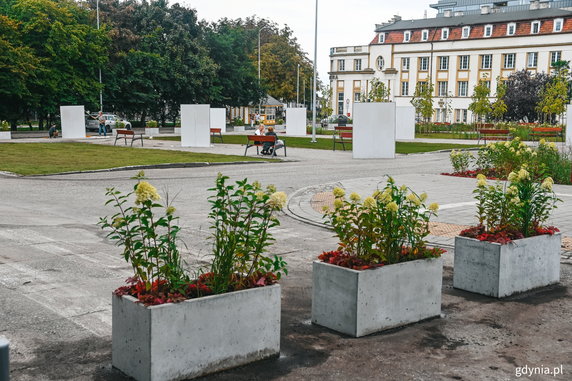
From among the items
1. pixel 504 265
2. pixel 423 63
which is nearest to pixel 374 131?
pixel 504 265

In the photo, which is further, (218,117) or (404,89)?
(404,89)

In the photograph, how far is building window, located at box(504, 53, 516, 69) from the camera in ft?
298

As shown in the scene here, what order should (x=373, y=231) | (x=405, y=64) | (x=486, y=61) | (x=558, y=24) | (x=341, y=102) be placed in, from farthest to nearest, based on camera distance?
(x=341, y=102) < (x=405, y=64) < (x=486, y=61) < (x=558, y=24) < (x=373, y=231)

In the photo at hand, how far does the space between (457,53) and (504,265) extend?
93.9 m

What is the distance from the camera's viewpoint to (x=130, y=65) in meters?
58.6

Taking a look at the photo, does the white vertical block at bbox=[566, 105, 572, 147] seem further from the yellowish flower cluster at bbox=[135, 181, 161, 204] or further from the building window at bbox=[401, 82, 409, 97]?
the building window at bbox=[401, 82, 409, 97]

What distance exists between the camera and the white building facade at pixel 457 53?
87.8 m

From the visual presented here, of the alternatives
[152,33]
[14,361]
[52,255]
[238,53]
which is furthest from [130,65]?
[14,361]

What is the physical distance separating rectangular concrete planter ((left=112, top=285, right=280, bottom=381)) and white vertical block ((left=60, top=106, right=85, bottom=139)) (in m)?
39.1

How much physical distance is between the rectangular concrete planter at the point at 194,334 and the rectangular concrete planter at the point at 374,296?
27.9 inches

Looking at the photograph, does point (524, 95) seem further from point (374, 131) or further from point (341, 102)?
point (374, 131)

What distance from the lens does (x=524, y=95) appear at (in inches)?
3009

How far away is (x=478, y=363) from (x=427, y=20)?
332ft

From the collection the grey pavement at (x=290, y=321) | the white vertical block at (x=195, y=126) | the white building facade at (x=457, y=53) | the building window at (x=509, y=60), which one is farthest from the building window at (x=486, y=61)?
the grey pavement at (x=290, y=321)
